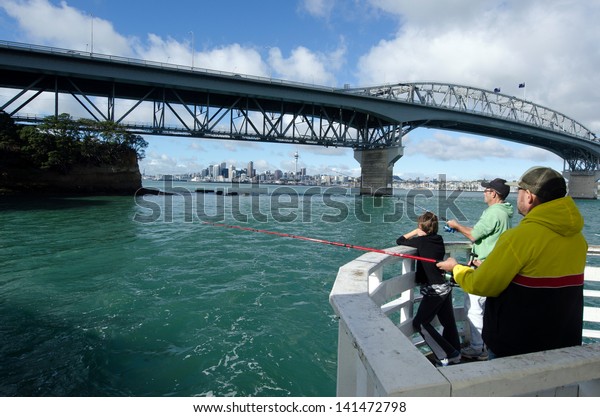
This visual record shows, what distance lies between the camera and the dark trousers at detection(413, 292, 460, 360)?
3.50 metres

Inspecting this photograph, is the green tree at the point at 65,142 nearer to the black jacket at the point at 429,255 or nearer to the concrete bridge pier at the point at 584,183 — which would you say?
the black jacket at the point at 429,255

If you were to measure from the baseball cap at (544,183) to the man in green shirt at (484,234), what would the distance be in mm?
1478

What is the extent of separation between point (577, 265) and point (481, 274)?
48cm

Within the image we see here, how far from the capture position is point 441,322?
373 centimetres

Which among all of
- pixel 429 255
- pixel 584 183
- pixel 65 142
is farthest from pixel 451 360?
pixel 584 183

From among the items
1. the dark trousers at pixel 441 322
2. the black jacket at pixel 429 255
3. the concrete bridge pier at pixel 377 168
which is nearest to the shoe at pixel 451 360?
the dark trousers at pixel 441 322

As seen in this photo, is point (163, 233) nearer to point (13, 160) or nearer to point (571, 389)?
point (571, 389)

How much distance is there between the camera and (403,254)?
143 inches

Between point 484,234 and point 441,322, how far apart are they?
1.08 m

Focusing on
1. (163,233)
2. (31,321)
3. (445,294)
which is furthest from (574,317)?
(163,233)

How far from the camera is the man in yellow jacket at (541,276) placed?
69.9 inches

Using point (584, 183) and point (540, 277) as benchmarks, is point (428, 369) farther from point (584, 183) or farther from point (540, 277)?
point (584, 183)

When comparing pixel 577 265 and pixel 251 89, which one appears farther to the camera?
pixel 251 89
